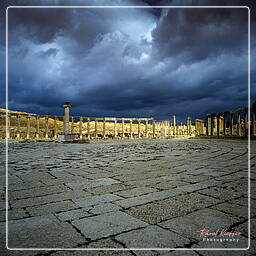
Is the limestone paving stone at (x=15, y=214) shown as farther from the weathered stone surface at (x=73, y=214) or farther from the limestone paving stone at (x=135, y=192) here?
the limestone paving stone at (x=135, y=192)

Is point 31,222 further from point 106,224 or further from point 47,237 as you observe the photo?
point 106,224

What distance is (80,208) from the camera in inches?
84.8

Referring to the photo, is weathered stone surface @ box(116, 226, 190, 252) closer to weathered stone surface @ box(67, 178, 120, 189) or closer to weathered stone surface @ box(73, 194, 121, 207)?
weathered stone surface @ box(73, 194, 121, 207)

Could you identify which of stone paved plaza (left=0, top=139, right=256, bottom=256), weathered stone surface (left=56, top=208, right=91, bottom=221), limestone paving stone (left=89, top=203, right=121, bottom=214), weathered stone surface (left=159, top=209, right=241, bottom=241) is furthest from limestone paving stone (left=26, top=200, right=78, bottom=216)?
weathered stone surface (left=159, top=209, right=241, bottom=241)

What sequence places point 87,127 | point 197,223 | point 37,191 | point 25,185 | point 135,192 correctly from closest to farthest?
point 197,223
point 135,192
point 37,191
point 25,185
point 87,127

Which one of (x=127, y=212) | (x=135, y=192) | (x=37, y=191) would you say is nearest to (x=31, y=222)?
(x=127, y=212)

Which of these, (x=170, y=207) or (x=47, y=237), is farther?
(x=170, y=207)

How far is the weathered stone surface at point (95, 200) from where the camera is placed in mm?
2308

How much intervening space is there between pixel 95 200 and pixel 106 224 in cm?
71

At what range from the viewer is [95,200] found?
2408 mm

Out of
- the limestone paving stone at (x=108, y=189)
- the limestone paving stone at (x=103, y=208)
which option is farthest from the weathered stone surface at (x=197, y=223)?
the limestone paving stone at (x=108, y=189)

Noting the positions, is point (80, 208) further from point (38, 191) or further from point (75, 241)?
point (38, 191)

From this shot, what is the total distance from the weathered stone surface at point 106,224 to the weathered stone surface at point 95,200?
0.40 m

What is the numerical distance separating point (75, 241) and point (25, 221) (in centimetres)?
70
